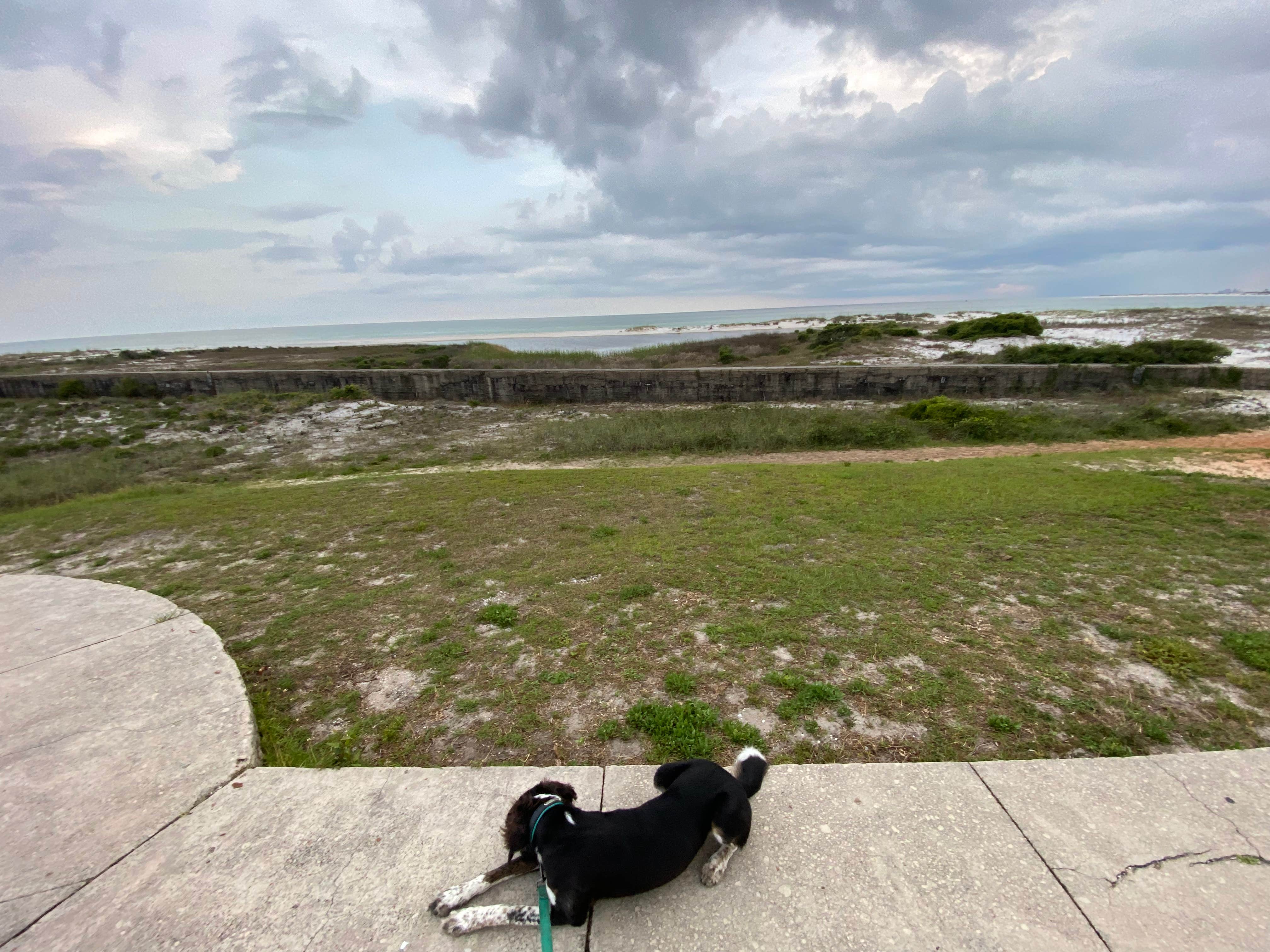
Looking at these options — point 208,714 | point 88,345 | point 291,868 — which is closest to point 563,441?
point 208,714

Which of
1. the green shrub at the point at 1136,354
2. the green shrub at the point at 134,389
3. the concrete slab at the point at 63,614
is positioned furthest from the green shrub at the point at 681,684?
the green shrub at the point at 134,389

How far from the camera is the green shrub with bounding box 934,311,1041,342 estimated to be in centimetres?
2911

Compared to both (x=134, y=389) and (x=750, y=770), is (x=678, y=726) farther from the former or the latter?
(x=134, y=389)

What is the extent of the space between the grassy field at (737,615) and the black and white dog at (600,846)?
29.2 inches

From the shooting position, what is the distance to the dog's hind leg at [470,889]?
2080mm

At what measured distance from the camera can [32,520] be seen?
28.4 feet

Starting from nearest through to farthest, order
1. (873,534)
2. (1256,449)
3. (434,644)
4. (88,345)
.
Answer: (434,644) → (873,534) → (1256,449) → (88,345)

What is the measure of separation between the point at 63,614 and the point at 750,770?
5637mm

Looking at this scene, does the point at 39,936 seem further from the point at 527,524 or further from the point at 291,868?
the point at 527,524

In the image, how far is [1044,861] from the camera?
2.19 meters

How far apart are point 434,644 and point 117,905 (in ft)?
7.18

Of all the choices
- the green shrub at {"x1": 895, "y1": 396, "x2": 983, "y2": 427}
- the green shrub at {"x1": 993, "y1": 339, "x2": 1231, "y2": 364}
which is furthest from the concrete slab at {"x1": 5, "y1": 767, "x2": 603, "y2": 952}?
the green shrub at {"x1": 993, "y1": 339, "x2": 1231, "y2": 364}

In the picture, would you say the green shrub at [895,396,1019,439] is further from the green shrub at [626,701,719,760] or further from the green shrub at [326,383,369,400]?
the green shrub at [326,383,369,400]

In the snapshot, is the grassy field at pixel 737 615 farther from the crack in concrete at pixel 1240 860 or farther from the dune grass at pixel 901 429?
the dune grass at pixel 901 429
